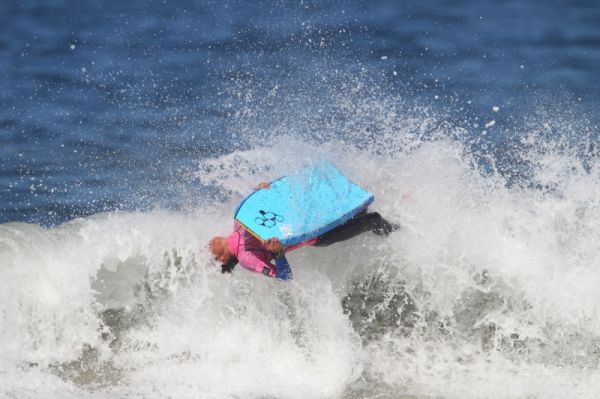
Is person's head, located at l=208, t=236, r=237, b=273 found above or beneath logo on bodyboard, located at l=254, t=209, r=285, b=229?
beneath

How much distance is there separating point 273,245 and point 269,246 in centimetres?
4

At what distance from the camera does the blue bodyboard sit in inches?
316

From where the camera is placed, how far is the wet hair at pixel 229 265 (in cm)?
826

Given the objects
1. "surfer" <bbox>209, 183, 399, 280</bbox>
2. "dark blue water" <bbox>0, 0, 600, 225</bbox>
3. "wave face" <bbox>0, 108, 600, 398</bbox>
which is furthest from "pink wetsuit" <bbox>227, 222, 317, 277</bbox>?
"dark blue water" <bbox>0, 0, 600, 225</bbox>

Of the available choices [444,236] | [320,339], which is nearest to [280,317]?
[320,339]

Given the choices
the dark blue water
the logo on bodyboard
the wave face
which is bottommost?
the wave face

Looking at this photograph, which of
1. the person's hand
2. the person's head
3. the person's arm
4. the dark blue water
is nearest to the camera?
the person's hand

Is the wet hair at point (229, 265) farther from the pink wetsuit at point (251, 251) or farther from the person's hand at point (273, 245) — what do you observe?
the person's hand at point (273, 245)

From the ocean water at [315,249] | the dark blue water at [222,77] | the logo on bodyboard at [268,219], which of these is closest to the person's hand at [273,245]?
the logo on bodyboard at [268,219]

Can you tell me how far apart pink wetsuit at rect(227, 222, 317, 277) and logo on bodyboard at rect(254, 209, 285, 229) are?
0.57 ft

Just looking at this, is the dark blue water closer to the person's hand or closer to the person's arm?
the person's arm

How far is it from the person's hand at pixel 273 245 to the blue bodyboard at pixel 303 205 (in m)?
0.05

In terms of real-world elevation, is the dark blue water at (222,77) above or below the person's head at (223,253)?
above

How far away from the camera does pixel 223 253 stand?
8203 mm
